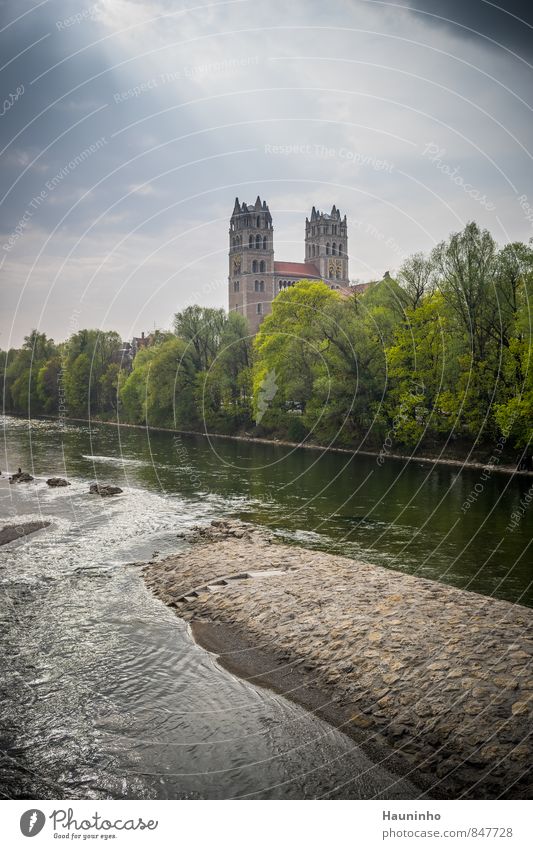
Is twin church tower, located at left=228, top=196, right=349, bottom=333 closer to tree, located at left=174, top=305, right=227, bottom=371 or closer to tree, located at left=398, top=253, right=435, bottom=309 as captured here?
tree, located at left=174, top=305, right=227, bottom=371

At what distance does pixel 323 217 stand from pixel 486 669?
168927mm

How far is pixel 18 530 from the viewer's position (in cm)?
2803

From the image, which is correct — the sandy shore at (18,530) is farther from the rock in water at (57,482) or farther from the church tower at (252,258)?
the church tower at (252,258)

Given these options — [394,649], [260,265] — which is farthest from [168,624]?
[260,265]

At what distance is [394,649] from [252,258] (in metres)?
148

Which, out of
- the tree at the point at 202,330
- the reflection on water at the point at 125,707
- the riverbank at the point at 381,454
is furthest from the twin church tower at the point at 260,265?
the reflection on water at the point at 125,707

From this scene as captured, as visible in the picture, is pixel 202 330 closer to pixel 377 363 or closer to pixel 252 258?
pixel 377 363

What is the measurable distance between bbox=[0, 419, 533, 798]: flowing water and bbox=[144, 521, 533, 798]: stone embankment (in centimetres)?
82

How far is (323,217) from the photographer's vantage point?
559ft

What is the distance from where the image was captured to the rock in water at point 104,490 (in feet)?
124

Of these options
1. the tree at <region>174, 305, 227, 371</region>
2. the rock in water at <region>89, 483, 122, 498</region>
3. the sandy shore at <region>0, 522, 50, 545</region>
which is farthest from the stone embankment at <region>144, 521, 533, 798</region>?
the tree at <region>174, 305, 227, 371</region>

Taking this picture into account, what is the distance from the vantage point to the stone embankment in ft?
35.7

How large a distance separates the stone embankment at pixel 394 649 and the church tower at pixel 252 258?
13314 centimetres
